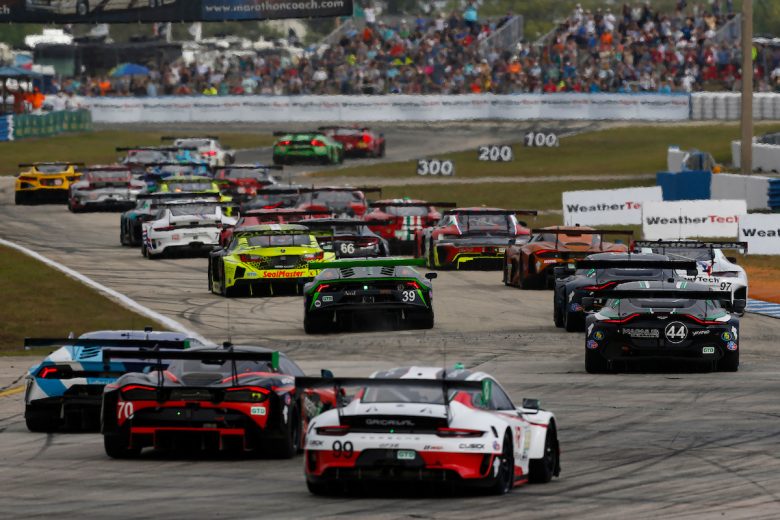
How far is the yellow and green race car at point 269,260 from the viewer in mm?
30609

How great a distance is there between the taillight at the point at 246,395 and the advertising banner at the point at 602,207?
28.7 meters

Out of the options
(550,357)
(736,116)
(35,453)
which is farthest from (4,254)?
(736,116)

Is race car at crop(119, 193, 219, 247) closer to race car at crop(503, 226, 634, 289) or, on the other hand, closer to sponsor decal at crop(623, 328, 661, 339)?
race car at crop(503, 226, 634, 289)

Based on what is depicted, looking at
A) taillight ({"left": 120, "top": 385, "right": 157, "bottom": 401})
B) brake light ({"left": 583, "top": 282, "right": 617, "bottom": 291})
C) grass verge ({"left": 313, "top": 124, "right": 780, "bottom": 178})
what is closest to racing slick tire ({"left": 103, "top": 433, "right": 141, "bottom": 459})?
taillight ({"left": 120, "top": 385, "right": 157, "bottom": 401})

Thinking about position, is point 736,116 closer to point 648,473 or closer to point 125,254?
point 125,254

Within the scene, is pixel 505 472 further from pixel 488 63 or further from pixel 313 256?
pixel 488 63

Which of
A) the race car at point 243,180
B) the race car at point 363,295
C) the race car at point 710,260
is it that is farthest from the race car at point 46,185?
the race car at point 363,295

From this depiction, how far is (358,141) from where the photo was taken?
236 ft

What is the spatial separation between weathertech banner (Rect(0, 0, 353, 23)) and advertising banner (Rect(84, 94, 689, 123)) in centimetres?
1640

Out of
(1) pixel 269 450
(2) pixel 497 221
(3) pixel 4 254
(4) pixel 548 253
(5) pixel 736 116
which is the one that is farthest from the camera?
(5) pixel 736 116

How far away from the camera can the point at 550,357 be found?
77.2 feet

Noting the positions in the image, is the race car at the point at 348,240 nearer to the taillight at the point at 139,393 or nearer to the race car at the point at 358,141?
the taillight at the point at 139,393

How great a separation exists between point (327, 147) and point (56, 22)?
1162 centimetres

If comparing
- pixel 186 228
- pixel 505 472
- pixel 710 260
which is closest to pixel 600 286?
pixel 710 260
